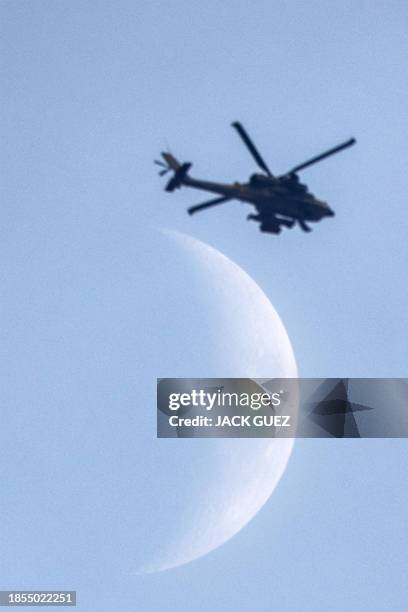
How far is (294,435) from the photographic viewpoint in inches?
2331

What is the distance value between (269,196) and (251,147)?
491cm

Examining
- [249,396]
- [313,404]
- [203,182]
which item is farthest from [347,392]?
[203,182]

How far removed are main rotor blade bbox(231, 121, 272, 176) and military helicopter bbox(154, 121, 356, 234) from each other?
0.21 metres

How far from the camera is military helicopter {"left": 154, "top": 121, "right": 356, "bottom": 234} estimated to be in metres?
54.1

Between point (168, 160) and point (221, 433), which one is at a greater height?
point (168, 160)

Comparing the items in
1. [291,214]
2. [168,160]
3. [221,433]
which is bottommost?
[221,433]

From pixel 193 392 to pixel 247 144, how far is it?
15.6 meters

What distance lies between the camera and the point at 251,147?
164ft

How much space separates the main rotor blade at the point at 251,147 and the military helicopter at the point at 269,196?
205mm

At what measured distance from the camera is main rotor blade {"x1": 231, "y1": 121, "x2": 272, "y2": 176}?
47.7 meters

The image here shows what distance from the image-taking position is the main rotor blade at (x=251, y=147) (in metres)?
47.7

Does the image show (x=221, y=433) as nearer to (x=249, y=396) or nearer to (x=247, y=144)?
(x=249, y=396)

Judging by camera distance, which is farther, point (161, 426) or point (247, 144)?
point (161, 426)

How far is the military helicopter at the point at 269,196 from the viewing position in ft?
177
